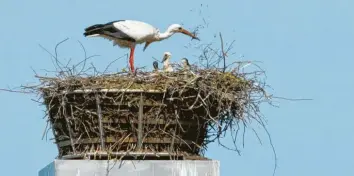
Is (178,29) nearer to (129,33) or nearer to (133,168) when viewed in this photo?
(129,33)

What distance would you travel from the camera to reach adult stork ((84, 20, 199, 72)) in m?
8.85

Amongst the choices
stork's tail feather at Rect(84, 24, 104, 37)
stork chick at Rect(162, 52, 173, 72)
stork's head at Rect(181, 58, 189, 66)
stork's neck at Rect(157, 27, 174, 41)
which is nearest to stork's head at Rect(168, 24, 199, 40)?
stork's neck at Rect(157, 27, 174, 41)

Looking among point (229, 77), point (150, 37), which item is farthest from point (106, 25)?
point (229, 77)

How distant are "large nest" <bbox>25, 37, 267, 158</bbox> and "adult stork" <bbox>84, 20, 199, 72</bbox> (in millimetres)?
2445

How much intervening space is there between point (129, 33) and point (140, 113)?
300cm

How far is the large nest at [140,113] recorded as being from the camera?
5.99 metres

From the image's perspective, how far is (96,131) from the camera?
603cm

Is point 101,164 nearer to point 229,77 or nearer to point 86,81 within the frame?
point 86,81

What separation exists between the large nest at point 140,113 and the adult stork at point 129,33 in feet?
8.02

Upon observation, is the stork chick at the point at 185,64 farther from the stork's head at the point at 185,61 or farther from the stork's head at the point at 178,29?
the stork's head at the point at 178,29

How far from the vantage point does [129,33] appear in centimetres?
888

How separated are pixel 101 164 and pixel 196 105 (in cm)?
98

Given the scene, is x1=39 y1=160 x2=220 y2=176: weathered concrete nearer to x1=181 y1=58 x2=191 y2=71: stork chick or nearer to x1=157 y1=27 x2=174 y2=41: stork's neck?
x1=181 y1=58 x2=191 y2=71: stork chick

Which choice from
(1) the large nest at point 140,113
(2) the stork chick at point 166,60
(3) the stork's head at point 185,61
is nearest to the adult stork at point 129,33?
A: (2) the stork chick at point 166,60
